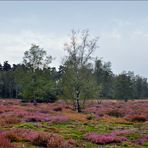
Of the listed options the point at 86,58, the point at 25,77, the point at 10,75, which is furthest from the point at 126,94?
the point at 86,58

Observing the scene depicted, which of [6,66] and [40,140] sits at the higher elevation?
[6,66]

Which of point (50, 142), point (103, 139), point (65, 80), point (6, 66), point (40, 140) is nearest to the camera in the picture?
point (50, 142)

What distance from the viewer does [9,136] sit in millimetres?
18094

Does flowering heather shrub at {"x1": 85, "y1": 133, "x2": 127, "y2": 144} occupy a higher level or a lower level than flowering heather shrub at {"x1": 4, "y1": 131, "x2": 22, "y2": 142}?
lower

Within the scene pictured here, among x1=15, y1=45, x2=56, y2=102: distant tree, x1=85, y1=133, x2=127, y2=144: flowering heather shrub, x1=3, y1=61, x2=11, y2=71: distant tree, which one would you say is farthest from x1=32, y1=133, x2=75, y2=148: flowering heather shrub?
x1=3, y1=61, x2=11, y2=71: distant tree

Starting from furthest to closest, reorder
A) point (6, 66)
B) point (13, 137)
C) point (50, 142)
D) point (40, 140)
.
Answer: point (6, 66)
point (13, 137)
point (40, 140)
point (50, 142)

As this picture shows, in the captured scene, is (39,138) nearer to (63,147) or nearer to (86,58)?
(63,147)

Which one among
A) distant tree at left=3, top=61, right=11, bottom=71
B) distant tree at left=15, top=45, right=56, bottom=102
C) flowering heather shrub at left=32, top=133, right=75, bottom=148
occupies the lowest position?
flowering heather shrub at left=32, top=133, right=75, bottom=148

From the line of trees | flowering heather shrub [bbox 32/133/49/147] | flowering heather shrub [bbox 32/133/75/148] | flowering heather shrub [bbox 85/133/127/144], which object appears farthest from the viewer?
the line of trees

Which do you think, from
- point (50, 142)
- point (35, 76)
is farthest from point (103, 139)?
point (35, 76)

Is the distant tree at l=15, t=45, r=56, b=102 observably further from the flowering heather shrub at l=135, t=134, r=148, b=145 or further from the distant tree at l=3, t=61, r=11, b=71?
the distant tree at l=3, t=61, r=11, b=71

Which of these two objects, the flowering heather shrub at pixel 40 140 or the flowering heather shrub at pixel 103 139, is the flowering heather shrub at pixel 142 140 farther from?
the flowering heather shrub at pixel 40 140

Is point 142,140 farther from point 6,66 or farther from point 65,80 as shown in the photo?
point 6,66

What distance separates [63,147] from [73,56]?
38.1 metres
